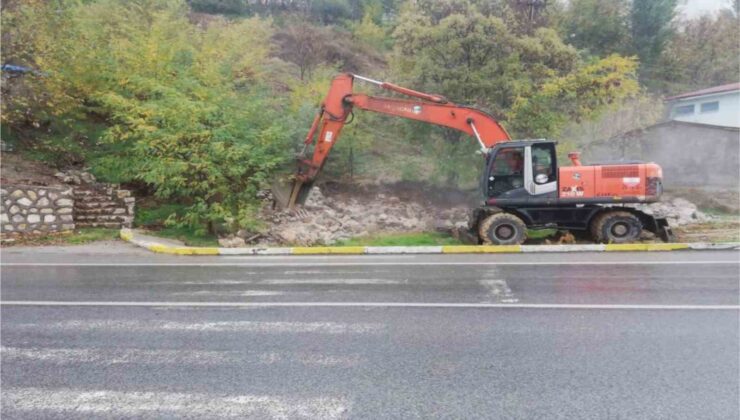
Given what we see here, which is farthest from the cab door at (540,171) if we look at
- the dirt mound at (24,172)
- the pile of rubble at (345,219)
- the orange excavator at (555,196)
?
the dirt mound at (24,172)

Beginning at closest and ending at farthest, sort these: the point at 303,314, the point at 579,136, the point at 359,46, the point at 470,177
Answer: the point at 303,314 < the point at 470,177 < the point at 579,136 < the point at 359,46

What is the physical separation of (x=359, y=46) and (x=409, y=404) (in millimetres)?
41286

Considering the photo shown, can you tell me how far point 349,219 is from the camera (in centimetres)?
1717

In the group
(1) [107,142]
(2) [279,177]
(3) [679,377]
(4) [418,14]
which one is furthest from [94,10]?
(3) [679,377]

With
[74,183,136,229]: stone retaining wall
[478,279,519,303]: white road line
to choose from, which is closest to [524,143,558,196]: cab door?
[478,279,519,303]: white road line

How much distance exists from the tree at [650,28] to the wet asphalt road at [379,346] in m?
35.3

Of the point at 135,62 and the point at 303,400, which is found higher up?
the point at 135,62

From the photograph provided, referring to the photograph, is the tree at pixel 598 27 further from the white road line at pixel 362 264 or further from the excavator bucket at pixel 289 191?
the white road line at pixel 362 264

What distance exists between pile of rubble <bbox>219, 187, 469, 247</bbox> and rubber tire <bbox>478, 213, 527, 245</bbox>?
299 cm

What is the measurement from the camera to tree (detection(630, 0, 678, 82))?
3744cm

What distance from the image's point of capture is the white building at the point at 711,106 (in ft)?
100

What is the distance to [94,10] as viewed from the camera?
20.7 meters

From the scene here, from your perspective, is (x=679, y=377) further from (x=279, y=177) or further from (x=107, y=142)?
(x=107, y=142)

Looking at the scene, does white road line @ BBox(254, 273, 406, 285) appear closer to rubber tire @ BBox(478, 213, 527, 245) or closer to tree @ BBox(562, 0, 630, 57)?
rubber tire @ BBox(478, 213, 527, 245)
